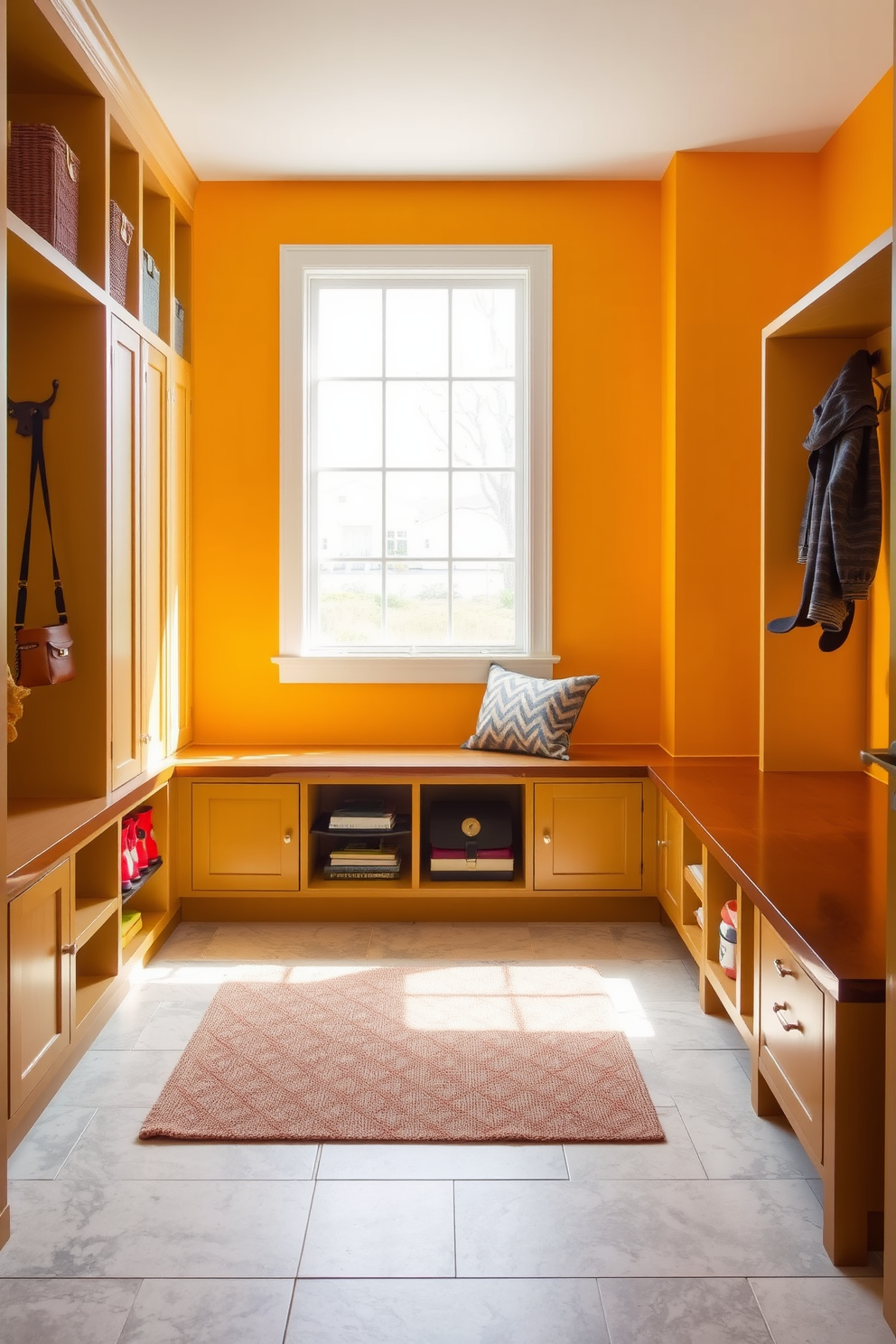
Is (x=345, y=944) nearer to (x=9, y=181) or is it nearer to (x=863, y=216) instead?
(x=9, y=181)

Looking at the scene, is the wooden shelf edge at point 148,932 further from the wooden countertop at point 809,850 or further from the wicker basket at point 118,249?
the wicker basket at point 118,249

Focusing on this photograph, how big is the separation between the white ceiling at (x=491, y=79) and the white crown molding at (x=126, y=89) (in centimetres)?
4

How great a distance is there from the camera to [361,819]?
395 cm

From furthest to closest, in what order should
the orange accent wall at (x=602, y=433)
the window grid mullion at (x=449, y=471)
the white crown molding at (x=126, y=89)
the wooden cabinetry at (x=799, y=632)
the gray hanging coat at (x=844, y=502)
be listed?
the window grid mullion at (x=449, y=471)
the orange accent wall at (x=602, y=433)
the wooden cabinetry at (x=799, y=632)
the gray hanging coat at (x=844, y=502)
the white crown molding at (x=126, y=89)

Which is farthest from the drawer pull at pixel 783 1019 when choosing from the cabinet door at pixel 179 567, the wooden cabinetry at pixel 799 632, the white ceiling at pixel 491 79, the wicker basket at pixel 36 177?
the white ceiling at pixel 491 79

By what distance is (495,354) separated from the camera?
14.4 ft

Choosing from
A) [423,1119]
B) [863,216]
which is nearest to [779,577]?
[863,216]

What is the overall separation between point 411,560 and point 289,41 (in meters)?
1.98

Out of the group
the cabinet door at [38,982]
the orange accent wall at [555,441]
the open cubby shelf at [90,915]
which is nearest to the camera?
the cabinet door at [38,982]

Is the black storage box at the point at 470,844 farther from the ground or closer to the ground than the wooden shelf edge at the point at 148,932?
farther from the ground

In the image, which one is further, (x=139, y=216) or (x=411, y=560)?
(x=411, y=560)

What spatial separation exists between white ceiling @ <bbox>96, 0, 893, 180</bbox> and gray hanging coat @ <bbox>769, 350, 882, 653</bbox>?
1061mm

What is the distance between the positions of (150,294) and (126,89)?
2.15 feet

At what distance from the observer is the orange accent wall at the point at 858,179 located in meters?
3.38
